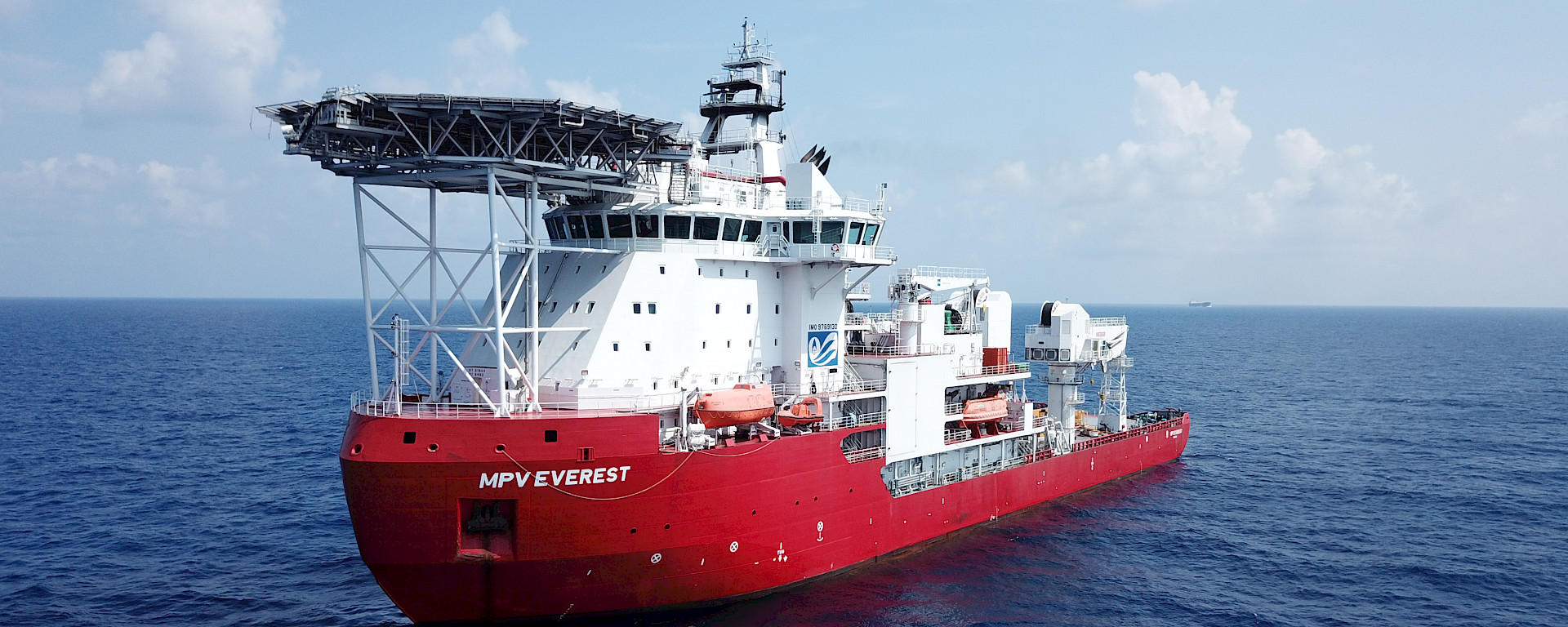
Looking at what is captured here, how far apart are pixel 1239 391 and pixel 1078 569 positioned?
141 ft

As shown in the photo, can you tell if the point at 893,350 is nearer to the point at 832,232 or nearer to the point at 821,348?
the point at 821,348

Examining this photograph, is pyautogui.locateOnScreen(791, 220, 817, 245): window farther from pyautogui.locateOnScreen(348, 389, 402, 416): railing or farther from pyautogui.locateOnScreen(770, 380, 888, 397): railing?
pyautogui.locateOnScreen(348, 389, 402, 416): railing

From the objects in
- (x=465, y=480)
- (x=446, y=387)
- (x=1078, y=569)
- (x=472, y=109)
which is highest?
(x=472, y=109)

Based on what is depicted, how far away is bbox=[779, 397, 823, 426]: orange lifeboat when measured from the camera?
2242 cm

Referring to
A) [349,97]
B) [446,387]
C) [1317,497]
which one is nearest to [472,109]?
[349,97]

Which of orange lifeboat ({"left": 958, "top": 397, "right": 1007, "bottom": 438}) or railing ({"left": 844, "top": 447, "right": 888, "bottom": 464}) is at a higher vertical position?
orange lifeboat ({"left": 958, "top": 397, "right": 1007, "bottom": 438})

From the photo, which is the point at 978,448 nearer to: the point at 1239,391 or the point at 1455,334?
the point at 1239,391

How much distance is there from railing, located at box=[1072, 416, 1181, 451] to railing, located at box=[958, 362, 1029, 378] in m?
3.89

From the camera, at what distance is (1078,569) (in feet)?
81.8

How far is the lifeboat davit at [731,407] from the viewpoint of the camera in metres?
20.4

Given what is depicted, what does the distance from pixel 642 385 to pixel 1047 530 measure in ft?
48.5

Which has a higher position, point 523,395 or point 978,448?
point 523,395

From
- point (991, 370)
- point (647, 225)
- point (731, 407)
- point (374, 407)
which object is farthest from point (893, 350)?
point (374, 407)

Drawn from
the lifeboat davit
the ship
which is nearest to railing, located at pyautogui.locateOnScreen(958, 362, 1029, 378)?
the ship
